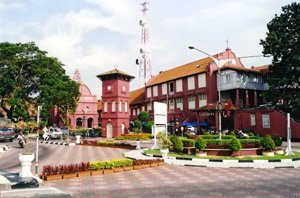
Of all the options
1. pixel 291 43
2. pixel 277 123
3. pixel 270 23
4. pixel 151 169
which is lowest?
pixel 151 169

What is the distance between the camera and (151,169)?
15461mm

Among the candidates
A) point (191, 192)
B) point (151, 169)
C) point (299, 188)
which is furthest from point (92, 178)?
point (299, 188)

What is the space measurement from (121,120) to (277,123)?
911 inches

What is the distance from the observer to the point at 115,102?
46.8 meters

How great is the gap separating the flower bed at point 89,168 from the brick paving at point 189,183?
1.61ft

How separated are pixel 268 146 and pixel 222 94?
25.9 meters

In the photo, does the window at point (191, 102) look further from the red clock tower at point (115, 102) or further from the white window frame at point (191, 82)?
the red clock tower at point (115, 102)

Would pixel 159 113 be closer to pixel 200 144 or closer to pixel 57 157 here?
pixel 200 144

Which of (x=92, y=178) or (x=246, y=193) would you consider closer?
(x=246, y=193)

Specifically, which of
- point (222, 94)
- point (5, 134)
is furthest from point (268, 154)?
point (5, 134)

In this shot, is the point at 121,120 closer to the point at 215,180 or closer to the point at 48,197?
the point at 215,180

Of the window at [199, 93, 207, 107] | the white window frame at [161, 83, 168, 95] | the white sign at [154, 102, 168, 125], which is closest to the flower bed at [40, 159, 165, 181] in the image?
the white sign at [154, 102, 168, 125]

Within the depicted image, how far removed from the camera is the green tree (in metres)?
33.5

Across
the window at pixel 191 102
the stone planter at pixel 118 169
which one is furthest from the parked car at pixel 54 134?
the stone planter at pixel 118 169
